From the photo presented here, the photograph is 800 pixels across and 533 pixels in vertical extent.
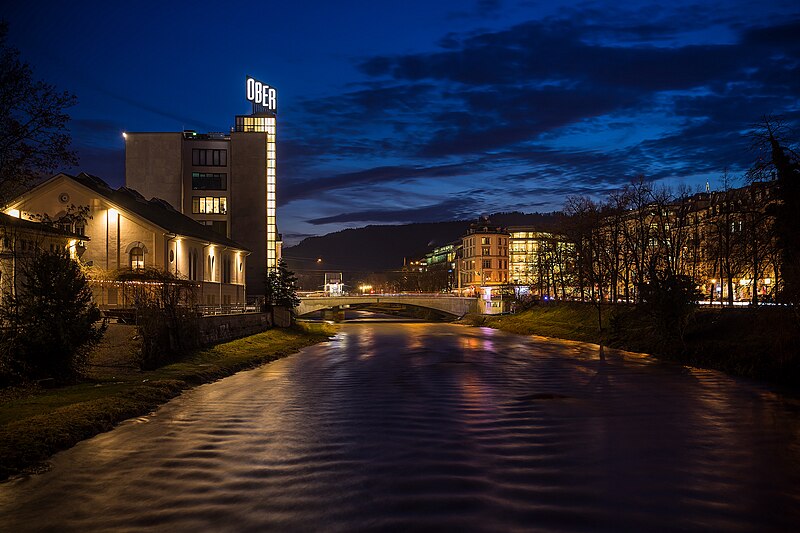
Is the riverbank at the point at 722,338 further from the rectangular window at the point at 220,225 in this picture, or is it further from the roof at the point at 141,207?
the rectangular window at the point at 220,225

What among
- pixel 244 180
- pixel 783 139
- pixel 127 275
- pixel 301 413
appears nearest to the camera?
pixel 301 413

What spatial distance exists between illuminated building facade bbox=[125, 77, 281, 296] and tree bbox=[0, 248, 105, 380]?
256 feet

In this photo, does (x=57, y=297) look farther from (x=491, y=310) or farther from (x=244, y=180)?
(x=491, y=310)

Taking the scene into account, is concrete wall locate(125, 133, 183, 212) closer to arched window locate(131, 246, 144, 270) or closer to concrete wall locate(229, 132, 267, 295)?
concrete wall locate(229, 132, 267, 295)

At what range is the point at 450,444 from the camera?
18.4m

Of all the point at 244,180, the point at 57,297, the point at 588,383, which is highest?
the point at 244,180

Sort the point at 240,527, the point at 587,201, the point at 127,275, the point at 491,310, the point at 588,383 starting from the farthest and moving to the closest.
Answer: the point at 491,310 < the point at 587,201 < the point at 127,275 < the point at 588,383 < the point at 240,527

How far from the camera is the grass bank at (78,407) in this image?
52.6 feet

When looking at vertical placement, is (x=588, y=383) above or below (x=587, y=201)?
below

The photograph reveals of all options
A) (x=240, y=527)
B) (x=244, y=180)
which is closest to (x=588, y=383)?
(x=240, y=527)

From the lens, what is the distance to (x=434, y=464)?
52.7 feet

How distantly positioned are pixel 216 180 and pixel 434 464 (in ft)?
316

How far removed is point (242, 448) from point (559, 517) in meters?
8.92

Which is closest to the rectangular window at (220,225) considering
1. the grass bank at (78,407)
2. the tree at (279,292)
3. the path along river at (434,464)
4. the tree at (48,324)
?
the tree at (279,292)
